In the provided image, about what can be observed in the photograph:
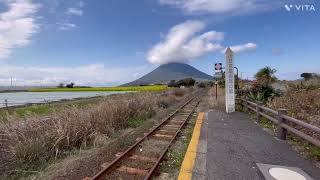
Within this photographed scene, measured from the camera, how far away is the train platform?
5555mm

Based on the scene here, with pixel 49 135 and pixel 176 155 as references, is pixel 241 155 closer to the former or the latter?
pixel 176 155

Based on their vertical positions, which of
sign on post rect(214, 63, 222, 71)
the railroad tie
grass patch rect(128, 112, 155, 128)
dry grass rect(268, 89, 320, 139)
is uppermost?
sign on post rect(214, 63, 222, 71)

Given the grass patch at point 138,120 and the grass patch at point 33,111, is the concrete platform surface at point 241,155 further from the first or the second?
the grass patch at point 33,111

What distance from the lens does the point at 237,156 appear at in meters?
6.75

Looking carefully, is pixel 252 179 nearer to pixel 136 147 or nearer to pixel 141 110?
pixel 136 147

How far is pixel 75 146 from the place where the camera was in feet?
26.4

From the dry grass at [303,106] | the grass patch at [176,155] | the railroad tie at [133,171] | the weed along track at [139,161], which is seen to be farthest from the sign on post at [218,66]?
the railroad tie at [133,171]

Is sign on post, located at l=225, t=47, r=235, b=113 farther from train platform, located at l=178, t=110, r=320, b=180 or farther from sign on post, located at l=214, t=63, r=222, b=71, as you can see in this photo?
train platform, located at l=178, t=110, r=320, b=180

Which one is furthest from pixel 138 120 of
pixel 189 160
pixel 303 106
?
pixel 303 106

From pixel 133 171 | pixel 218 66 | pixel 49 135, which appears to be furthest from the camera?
pixel 218 66

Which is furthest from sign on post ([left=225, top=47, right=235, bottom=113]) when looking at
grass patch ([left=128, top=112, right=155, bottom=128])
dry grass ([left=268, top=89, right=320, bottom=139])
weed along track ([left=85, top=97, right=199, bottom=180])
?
weed along track ([left=85, top=97, right=199, bottom=180])

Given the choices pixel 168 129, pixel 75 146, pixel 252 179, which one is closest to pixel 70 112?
pixel 75 146

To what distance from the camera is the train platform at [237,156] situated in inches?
219

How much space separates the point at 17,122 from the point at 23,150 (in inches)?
62.8
